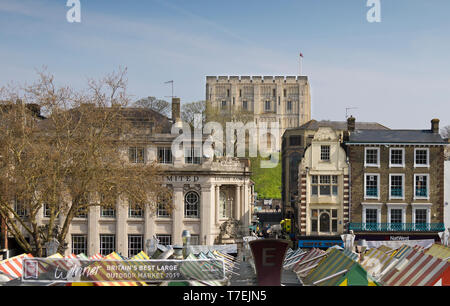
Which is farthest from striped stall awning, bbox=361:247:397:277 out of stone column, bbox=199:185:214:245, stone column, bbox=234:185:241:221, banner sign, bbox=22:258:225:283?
stone column, bbox=234:185:241:221

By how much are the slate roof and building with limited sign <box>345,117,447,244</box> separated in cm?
9

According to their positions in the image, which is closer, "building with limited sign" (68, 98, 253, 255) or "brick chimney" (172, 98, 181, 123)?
"building with limited sign" (68, 98, 253, 255)

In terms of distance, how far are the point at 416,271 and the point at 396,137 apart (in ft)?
118

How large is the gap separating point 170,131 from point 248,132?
178ft

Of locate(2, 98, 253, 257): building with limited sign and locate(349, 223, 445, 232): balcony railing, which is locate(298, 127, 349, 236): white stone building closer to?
locate(349, 223, 445, 232): balcony railing

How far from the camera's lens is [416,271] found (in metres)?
18.9

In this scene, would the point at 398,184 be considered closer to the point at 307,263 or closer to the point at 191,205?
the point at 191,205

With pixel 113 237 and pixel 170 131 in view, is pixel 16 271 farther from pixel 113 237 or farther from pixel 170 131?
pixel 170 131

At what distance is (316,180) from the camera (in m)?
52.8

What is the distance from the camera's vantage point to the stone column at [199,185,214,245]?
49812 millimetres

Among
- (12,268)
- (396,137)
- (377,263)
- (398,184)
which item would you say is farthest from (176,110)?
(377,263)

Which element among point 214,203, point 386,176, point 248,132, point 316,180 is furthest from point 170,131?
point 248,132

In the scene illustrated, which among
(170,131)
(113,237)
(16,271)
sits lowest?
(113,237)

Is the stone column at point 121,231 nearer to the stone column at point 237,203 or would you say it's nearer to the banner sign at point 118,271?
the stone column at point 237,203
